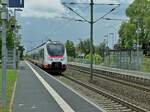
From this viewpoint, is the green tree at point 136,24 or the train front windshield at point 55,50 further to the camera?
the green tree at point 136,24

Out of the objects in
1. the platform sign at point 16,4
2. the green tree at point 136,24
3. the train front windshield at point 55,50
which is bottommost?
the train front windshield at point 55,50

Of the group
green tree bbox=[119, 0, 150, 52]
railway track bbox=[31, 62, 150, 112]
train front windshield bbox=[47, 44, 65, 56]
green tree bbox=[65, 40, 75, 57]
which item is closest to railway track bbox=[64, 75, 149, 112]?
railway track bbox=[31, 62, 150, 112]

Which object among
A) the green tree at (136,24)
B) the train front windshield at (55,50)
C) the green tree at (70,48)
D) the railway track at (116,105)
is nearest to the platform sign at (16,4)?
the railway track at (116,105)

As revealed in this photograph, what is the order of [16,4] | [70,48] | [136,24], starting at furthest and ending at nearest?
[70,48]
[136,24]
[16,4]

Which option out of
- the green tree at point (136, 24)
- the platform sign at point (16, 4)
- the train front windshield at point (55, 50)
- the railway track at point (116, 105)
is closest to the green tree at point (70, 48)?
the green tree at point (136, 24)

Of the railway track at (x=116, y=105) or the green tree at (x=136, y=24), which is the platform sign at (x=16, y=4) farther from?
the green tree at (x=136, y=24)

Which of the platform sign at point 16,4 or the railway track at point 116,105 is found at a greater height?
the platform sign at point 16,4

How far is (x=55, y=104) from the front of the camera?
1833cm

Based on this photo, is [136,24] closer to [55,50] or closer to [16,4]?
[55,50]

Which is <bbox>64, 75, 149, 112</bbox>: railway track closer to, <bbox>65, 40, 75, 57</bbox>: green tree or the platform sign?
the platform sign

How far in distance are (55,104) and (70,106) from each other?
2.52 feet

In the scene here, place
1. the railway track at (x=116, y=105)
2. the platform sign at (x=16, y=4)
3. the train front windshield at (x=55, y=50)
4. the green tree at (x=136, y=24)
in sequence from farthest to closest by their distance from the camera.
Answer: the green tree at (x=136, y=24) → the train front windshield at (x=55, y=50) → the railway track at (x=116, y=105) → the platform sign at (x=16, y=4)

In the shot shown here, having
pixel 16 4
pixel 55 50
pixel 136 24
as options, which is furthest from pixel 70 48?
pixel 16 4

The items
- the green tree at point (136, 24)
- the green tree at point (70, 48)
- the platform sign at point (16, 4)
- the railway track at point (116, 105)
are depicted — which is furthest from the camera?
the green tree at point (70, 48)
